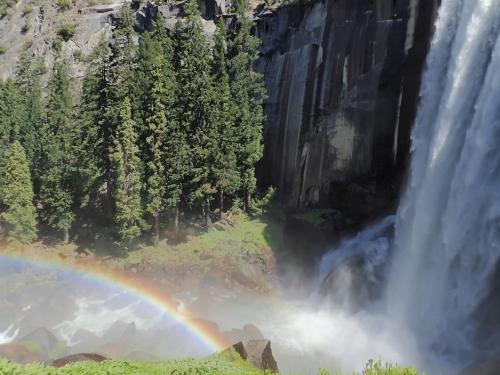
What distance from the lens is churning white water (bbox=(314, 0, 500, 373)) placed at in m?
24.5

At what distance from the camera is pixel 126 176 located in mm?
36469

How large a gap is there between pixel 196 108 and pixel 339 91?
1166cm

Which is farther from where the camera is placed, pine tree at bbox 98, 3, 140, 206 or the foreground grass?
pine tree at bbox 98, 3, 140, 206

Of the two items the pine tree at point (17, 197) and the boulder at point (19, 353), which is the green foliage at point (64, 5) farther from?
the boulder at point (19, 353)

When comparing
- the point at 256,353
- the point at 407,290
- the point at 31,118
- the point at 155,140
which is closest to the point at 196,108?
the point at 155,140

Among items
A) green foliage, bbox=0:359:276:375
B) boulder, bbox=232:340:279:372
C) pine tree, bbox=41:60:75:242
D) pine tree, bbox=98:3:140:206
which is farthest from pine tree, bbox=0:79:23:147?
green foliage, bbox=0:359:276:375

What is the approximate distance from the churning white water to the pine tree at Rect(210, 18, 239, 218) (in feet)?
44.2

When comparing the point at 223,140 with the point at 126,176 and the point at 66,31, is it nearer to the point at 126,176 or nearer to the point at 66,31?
the point at 126,176

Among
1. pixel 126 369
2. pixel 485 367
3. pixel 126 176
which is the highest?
pixel 126 369

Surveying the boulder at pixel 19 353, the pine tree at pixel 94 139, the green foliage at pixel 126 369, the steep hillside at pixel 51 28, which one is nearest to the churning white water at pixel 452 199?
the green foliage at pixel 126 369

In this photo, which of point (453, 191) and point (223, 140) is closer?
point (453, 191)

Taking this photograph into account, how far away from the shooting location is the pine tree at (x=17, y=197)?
3731 centimetres

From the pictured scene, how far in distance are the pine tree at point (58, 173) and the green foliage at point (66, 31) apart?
29.8 meters

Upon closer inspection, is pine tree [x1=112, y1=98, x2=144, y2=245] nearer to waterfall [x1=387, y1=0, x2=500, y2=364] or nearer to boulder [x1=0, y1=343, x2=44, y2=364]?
boulder [x1=0, y1=343, x2=44, y2=364]
